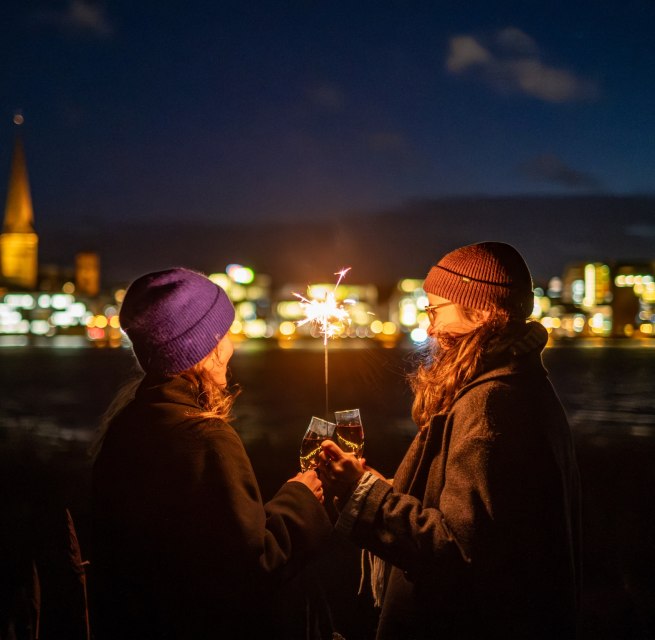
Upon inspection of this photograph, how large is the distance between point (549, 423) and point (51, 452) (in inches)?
408

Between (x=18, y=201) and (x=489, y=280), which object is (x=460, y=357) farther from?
(x=18, y=201)

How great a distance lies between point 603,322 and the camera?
6260 inches

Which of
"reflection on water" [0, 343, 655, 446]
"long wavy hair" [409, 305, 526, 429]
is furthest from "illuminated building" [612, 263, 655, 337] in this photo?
"long wavy hair" [409, 305, 526, 429]

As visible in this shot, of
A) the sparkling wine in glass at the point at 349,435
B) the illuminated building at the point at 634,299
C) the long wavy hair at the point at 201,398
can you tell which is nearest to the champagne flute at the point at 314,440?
the sparkling wine in glass at the point at 349,435

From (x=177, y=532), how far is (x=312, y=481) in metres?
0.64

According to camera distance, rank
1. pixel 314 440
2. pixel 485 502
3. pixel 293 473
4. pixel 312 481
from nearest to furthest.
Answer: pixel 485 502 → pixel 312 481 → pixel 314 440 → pixel 293 473

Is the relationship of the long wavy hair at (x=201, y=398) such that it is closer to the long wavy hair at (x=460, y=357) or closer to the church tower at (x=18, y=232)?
the long wavy hair at (x=460, y=357)

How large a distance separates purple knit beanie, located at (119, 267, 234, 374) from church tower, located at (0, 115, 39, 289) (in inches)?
5953

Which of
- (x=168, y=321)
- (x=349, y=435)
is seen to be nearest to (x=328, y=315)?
(x=349, y=435)

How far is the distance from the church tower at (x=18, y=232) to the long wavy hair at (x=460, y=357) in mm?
151537

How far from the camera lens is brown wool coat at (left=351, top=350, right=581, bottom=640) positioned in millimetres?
2006

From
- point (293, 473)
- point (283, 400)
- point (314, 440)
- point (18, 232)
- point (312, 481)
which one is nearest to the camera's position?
point (312, 481)

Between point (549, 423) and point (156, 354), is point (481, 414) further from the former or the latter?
point (156, 354)

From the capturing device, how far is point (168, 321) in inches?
86.8
